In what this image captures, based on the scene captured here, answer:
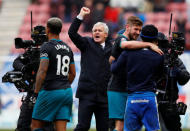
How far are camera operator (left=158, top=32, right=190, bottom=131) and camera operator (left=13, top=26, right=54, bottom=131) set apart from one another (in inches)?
75.4

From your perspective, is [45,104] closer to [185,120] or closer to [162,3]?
[185,120]

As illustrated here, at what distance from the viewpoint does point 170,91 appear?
959 cm

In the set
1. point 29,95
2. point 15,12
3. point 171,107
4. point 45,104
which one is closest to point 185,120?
point 171,107

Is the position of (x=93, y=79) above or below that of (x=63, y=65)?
below

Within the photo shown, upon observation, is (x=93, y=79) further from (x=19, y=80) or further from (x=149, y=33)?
(x=149, y=33)

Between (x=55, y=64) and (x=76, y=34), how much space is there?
3.35 ft

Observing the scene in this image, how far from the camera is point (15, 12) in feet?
77.3

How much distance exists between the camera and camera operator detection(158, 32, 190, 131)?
942cm

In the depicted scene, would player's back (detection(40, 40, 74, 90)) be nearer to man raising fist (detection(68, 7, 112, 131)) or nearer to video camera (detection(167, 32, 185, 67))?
man raising fist (detection(68, 7, 112, 131))

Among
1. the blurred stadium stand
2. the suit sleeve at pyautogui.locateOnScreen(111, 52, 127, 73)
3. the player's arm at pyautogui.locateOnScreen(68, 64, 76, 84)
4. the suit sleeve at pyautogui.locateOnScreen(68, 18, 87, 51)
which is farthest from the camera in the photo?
the blurred stadium stand

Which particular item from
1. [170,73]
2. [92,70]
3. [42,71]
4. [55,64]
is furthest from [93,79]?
[170,73]

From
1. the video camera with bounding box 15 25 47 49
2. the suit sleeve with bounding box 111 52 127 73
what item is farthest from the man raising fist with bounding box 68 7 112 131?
the suit sleeve with bounding box 111 52 127 73

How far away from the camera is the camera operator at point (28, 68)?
9266 mm

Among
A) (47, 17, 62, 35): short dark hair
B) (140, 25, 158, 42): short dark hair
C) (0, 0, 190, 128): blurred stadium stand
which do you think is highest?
(0, 0, 190, 128): blurred stadium stand
